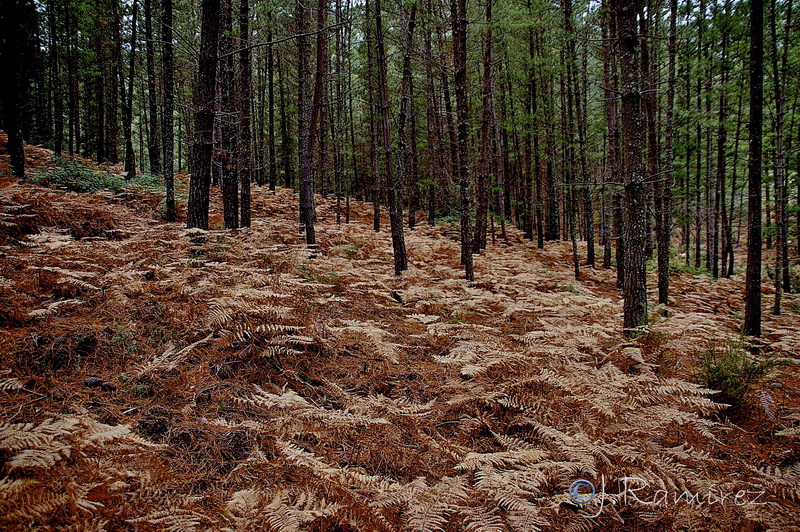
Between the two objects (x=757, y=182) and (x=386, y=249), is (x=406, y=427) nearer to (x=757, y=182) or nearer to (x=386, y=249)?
(x=757, y=182)

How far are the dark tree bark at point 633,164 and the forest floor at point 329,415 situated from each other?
0.62 meters

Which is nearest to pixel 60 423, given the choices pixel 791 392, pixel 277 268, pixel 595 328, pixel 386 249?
pixel 277 268

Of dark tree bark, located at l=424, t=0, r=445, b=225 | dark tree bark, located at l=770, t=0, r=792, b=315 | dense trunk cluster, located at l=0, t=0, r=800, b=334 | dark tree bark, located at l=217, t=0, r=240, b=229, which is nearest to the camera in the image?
dense trunk cluster, located at l=0, t=0, r=800, b=334

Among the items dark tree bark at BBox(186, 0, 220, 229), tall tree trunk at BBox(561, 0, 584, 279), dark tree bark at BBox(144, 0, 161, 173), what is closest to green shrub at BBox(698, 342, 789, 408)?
tall tree trunk at BBox(561, 0, 584, 279)

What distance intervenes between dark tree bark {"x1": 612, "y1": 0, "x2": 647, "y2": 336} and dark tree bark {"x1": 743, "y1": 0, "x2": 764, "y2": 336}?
2212 mm

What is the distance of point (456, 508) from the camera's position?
7.45ft

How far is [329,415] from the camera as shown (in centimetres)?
301

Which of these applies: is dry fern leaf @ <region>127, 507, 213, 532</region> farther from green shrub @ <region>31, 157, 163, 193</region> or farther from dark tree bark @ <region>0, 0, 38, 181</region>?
dark tree bark @ <region>0, 0, 38, 181</region>

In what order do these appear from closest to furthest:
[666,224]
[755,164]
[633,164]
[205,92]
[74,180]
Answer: [633,164] < [755,164] < [205,92] < [666,224] < [74,180]

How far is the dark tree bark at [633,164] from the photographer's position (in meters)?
5.42

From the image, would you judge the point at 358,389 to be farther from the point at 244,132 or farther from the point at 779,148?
the point at 779,148

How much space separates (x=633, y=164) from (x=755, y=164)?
252 centimetres

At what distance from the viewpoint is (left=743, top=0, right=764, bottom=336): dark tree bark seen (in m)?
6.05

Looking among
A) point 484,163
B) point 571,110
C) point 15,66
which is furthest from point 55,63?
point 571,110
